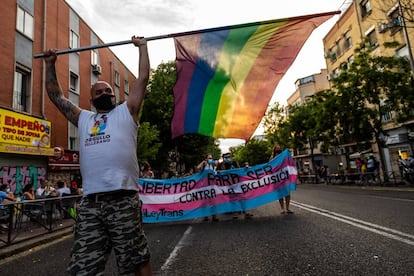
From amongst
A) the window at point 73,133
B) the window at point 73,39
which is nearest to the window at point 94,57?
the window at point 73,39

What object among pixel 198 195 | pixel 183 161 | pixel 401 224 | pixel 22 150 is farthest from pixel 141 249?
pixel 183 161

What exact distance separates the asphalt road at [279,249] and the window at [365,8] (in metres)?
26.3

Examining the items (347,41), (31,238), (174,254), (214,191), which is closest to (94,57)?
(31,238)

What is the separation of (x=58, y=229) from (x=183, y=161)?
2707 cm

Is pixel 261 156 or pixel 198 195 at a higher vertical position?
pixel 261 156

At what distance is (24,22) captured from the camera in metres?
14.9

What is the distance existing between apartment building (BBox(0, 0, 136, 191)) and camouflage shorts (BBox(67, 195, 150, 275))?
12101 mm

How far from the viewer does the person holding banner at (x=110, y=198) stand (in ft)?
7.25

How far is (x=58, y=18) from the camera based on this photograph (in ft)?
58.9

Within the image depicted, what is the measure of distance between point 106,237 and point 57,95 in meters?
1.45

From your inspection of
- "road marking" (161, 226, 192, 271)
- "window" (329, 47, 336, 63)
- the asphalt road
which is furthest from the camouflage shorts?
"window" (329, 47, 336, 63)

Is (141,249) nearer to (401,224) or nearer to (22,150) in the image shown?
(401,224)

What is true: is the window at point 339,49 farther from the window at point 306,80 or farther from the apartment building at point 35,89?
the apartment building at point 35,89

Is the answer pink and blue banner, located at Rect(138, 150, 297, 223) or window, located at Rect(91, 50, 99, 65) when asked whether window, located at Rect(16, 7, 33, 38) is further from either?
pink and blue banner, located at Rect(138, 150, 297, 223)
